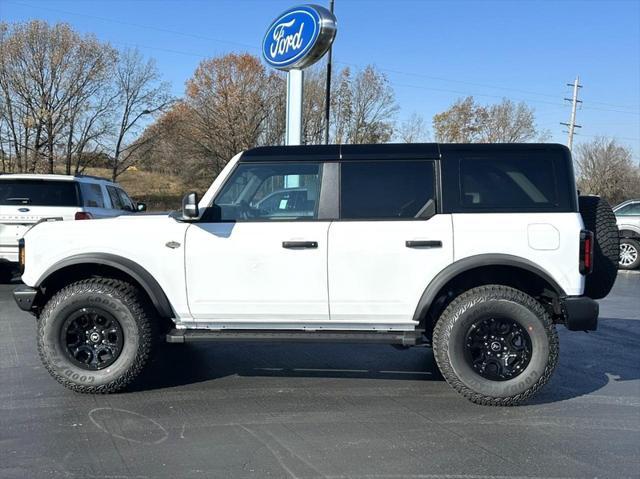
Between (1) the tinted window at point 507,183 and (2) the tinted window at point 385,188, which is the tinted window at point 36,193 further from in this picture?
(1) the tinted window at point 507,183

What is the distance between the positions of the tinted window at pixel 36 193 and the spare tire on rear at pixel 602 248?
26.6ft

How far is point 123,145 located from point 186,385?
37.5 metres

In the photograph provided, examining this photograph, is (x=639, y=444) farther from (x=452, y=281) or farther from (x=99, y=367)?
(x=99, y=367)

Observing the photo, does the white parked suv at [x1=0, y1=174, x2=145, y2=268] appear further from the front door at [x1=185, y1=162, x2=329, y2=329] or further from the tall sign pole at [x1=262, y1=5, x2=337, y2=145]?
the front door at [x1=185, y1=162, x2=329, y2=329]

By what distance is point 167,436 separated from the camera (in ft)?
13.3

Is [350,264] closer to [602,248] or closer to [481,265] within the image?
[481,265]

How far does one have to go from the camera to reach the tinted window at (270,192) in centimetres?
487

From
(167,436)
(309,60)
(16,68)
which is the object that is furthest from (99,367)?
(16,68)

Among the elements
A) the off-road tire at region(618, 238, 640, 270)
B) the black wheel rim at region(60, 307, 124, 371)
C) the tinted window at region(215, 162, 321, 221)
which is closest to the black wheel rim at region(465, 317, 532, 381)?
the tinted window at region(215, 162, 321, 221)

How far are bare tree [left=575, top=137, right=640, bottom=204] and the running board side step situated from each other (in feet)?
133

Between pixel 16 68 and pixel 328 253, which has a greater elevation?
pixel 16 68

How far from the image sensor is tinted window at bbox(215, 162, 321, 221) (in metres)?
4.87

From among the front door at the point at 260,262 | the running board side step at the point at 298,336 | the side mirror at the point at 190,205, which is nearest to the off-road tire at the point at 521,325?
the running board side step at the point at 298,336

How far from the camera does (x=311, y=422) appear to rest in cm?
434
